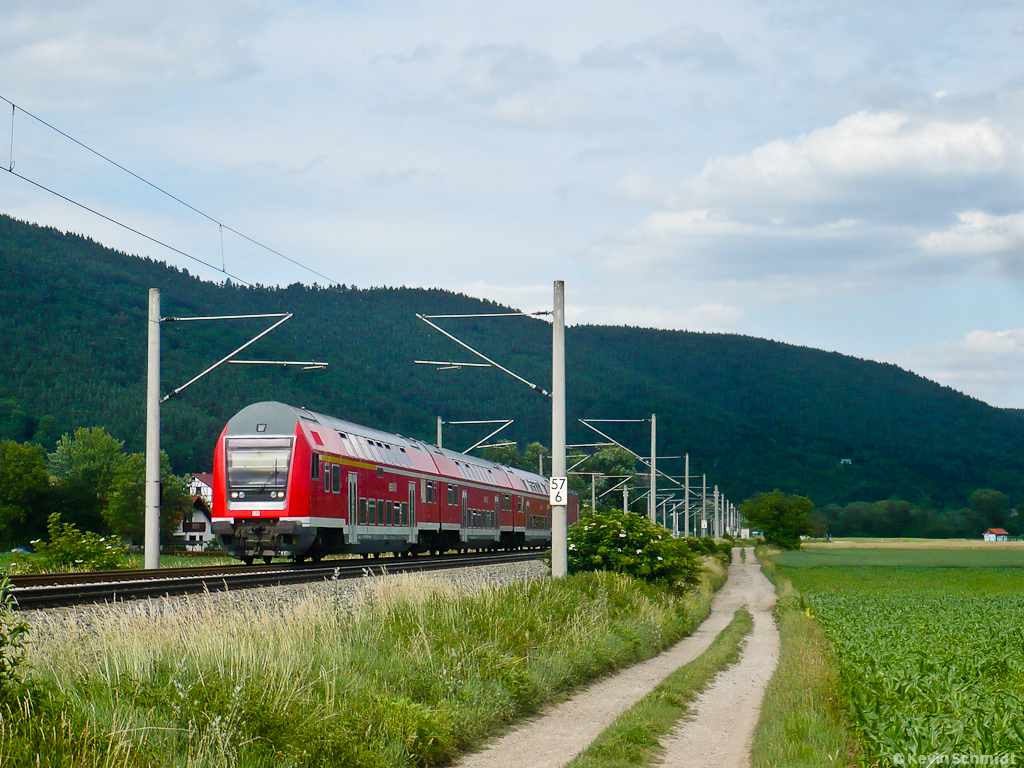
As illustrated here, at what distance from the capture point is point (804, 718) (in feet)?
38.8

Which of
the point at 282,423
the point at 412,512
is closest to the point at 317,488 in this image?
the point at 282,423

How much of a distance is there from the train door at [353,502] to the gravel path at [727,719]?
522 inches

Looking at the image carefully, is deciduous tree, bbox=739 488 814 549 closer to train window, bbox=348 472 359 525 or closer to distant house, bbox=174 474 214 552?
distant house, bbox=174 474 214 552

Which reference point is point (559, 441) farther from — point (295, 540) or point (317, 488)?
point (295, 540)

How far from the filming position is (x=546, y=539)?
67250mm

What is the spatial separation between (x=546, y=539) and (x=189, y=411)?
88.9 m

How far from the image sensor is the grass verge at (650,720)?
389 inches

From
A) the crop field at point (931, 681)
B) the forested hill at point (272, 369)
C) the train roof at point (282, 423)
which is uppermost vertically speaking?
the forested hill at point (272, 369)

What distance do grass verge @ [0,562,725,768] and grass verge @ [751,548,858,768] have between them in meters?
2.68

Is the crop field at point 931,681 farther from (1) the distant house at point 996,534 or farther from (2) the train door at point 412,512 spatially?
(1) the distant house at point 996,534

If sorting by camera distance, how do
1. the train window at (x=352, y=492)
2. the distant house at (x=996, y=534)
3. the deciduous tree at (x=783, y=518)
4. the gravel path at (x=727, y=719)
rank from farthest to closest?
the distant house at (x=996, y=534) < the deciduous tree at (x=783, y=518) < the train window at (x=352, y=492) < the gravel path at (x=727, y=719)

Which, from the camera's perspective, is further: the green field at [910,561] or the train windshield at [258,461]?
the green field at [910,561]

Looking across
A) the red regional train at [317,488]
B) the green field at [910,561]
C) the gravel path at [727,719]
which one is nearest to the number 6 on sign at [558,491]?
the gravel path at [727,719]

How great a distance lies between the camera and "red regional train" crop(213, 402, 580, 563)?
29000 mm
